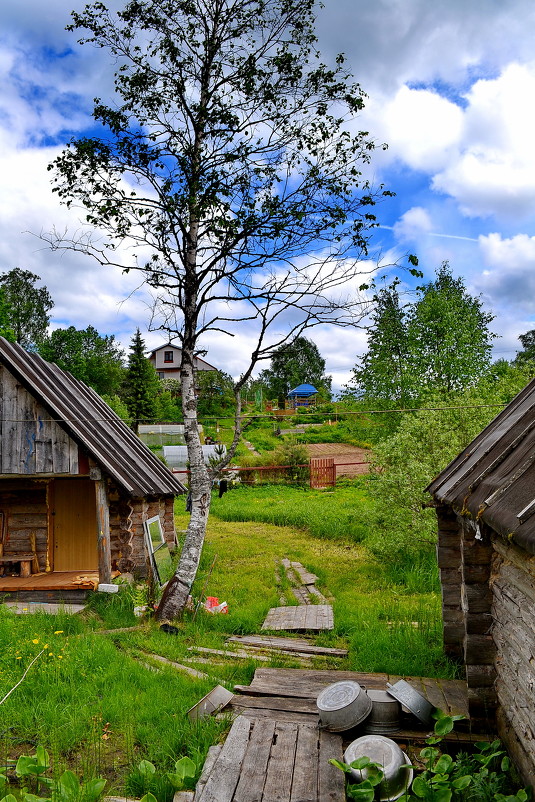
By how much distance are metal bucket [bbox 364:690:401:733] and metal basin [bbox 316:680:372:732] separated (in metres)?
0.15

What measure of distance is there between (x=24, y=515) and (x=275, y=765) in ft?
33.5

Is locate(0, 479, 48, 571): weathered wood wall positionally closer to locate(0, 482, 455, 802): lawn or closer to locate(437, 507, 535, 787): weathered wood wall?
locate(0, 482, 455, 802): lawn

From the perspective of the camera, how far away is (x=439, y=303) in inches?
1034

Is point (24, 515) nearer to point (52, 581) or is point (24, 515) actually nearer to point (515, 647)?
point (52, 581)

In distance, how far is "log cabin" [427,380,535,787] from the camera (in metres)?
4.09

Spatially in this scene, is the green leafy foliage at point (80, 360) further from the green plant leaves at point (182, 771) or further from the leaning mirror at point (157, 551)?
the green plant leaves at point (182, 771)

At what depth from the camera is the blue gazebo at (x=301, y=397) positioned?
175ft

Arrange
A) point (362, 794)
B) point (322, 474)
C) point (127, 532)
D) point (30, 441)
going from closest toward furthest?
point (362, 794), point (30, 441), point (127, 532), point (322, 474)

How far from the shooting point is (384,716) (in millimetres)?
5742

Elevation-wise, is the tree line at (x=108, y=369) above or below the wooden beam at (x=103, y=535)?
above

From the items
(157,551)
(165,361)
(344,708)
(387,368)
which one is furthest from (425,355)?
(165,361)

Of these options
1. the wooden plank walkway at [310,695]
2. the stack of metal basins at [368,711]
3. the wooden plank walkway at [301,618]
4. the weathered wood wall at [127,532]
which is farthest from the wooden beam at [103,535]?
→ the stack of metal basins at [368,711]

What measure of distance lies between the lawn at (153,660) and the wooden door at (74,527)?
295 centimetres

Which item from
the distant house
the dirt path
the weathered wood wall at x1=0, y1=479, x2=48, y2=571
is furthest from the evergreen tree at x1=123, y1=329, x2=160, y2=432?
the weathered wood wall at x1=0, y1=479, x2=48, y2=571
